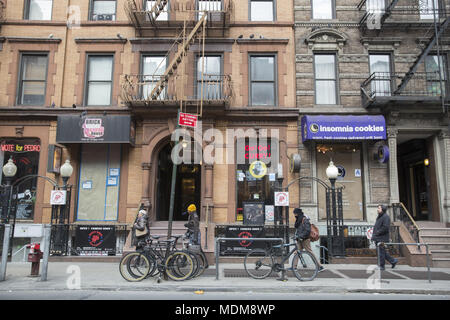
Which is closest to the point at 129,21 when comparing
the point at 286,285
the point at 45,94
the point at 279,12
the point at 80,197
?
the point at 45,94

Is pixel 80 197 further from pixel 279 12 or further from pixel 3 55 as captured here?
pixel 279 12

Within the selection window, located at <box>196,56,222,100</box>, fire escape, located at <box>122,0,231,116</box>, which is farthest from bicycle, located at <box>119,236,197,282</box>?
window, located at <box>196,56,222,100</box>

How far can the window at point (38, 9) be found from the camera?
15.0 meters

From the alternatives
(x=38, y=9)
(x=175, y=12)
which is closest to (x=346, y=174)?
(x=175, y=12)

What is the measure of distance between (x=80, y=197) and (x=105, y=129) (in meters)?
3.09

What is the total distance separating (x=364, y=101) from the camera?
45.7 feet

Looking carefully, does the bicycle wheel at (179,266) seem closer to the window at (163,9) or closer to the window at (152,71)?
the window at (152,71)

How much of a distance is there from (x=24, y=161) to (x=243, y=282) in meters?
11.0

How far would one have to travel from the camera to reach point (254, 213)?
13.1m

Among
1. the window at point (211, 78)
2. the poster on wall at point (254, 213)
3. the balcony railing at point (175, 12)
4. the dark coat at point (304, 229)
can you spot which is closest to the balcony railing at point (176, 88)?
the window at point (211, 78)

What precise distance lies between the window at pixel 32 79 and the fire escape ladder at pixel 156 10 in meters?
5.08

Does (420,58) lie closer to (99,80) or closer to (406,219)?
(406,219)

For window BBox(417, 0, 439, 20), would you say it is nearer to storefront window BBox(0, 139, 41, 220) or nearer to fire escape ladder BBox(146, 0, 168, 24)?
fire escape ladder BBox(146, 0, 168, 24)

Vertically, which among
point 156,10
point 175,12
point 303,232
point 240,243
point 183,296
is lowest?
point 183,296
